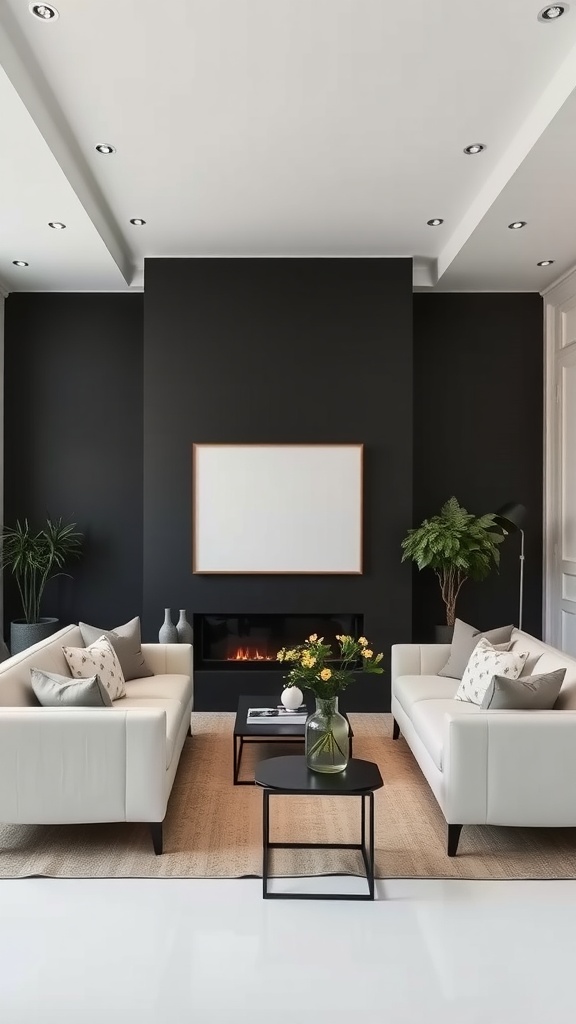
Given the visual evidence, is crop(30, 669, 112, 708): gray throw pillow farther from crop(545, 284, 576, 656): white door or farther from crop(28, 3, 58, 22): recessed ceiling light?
crop(545, 284, 576, 656): white door

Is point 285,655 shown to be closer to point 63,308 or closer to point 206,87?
point 206,87

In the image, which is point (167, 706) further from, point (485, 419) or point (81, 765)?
point (485, 419)

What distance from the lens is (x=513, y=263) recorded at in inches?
225

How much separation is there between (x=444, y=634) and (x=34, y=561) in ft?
10.3

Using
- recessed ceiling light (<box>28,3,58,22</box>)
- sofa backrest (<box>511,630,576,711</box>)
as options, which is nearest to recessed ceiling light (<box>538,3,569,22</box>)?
recessed ceiling light (<box>28,3,58,22</box>)

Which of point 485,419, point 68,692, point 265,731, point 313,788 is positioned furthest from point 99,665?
point 485,419

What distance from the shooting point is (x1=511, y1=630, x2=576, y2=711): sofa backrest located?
3.48 meters

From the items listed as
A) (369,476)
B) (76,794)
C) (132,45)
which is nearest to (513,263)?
(369,476)

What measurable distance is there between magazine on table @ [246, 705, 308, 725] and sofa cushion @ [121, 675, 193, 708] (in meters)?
0.40

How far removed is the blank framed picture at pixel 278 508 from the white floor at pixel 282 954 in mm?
2999

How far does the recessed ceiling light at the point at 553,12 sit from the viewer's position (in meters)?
3.02

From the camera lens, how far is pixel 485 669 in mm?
3969

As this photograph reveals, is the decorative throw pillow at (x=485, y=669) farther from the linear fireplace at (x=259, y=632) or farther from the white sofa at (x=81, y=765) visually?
the linear fireplace at (x=259, y=632)

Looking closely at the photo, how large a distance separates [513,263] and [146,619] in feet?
12.3
